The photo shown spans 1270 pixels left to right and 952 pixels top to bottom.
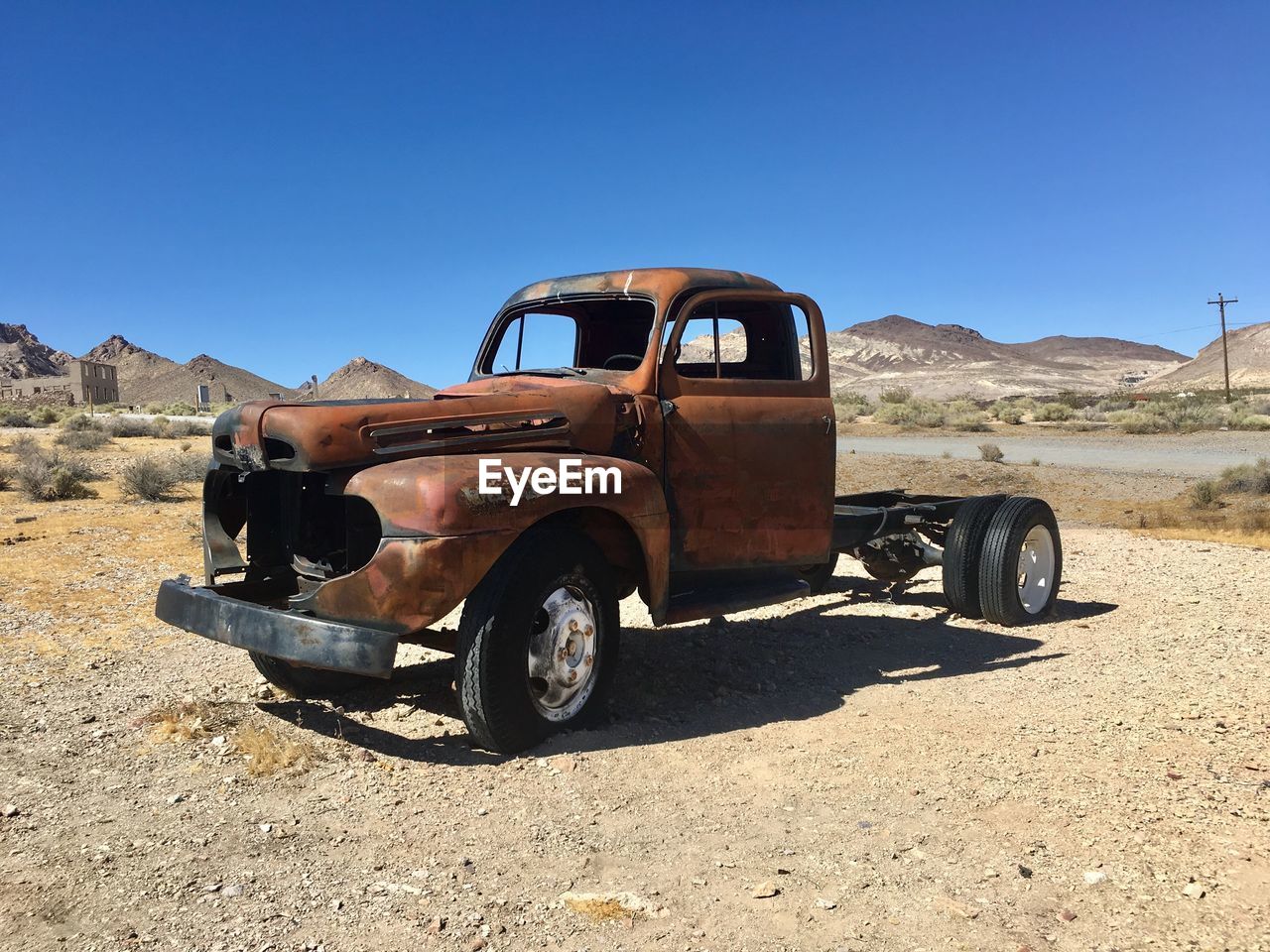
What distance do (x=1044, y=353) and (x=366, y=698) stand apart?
181m

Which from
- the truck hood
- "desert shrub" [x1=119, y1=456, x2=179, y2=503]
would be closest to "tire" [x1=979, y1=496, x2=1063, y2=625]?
the truck hood

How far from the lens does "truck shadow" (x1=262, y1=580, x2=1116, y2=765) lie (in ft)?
15.1

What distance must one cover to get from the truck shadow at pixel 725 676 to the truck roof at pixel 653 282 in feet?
6.95

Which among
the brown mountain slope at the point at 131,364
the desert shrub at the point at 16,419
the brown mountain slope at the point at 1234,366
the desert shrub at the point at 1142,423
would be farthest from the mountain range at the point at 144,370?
the brown mountain slope at the point at 1234,366

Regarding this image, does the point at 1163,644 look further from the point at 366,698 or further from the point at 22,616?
the point at 22,616

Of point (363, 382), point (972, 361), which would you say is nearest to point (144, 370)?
point (363, 382)

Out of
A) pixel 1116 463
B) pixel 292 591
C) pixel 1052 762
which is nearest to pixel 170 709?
pixel 292 591

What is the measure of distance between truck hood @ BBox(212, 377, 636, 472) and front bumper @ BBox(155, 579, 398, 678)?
60 centimetres

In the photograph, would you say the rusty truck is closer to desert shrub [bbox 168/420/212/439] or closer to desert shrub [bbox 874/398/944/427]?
desert shrub [bbox 168/420/212/439]

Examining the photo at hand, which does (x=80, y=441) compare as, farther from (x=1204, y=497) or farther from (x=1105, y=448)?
(x=1105, y=448)

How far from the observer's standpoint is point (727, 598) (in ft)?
16.8

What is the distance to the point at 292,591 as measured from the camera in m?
4.99

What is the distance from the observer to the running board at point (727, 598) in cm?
488

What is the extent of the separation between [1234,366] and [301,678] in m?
119
